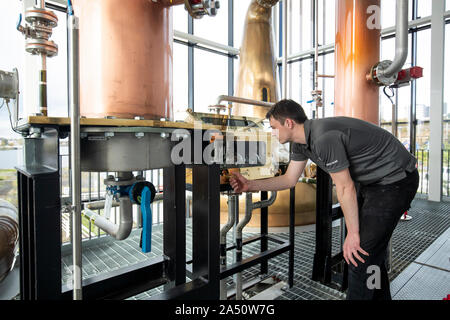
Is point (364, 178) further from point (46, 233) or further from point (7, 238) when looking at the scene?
point (7, 238)

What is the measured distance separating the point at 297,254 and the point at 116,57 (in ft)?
Answer: 6.35

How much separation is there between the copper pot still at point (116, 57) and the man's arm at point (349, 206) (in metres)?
0.73

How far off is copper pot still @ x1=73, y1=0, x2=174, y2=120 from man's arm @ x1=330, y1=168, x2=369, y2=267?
2.39 feet

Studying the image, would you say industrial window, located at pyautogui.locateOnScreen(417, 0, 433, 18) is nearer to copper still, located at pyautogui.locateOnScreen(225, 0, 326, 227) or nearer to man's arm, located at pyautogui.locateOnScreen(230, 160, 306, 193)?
copper still, located at pyautogui.locateOnScreen(225, 0, 326, 227)

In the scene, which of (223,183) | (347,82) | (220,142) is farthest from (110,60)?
(347,82)

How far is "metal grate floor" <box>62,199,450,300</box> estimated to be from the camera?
5.35 feet

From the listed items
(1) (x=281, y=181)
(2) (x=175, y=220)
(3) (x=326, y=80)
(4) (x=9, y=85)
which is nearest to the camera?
(4) (x=9, y=85)

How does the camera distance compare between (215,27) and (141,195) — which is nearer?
(141,195)

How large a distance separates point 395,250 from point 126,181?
221 centimetres

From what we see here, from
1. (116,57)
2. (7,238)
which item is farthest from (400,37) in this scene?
(7,238)

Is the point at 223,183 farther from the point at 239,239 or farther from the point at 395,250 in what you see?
the point at 395,250

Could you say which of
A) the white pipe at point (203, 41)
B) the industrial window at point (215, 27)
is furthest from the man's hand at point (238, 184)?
the industrial window at point (215, 27)

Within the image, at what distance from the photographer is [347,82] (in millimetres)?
1706

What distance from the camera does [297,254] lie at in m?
2.14
